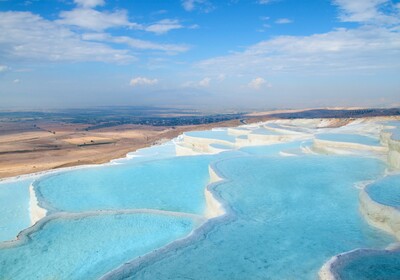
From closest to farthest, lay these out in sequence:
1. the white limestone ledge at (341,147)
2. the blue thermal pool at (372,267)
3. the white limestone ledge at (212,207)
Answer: the blue thermal pool at (372,267) → the white limestone ledge at (212,207) → the white limestone ledge at (341,147)

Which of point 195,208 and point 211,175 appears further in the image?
point 211,175

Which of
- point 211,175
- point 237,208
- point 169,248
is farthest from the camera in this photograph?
point 211,175

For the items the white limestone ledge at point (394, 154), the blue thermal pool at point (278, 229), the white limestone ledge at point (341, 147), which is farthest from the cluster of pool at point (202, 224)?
the white limestone ledge at point (341, 147)

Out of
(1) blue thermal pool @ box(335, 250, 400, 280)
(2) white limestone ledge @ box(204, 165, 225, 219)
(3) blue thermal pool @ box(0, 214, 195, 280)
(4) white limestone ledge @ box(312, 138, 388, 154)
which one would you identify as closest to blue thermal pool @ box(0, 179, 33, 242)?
(3) blue thermal pool @ box(0, 214, 195, 280)

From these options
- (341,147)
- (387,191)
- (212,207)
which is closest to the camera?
(387,191)

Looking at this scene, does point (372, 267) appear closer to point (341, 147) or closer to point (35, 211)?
point (35, 211)

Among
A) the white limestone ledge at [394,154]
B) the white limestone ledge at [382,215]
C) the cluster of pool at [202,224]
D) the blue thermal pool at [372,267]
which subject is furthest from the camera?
the white limestone ledge at [394,154]

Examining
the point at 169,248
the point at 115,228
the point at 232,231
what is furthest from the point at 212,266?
the point at 115,228

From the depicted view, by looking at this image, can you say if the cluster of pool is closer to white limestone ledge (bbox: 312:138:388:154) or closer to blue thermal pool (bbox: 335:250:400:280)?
blue thermal pool (bbox: 335:250:400:280)

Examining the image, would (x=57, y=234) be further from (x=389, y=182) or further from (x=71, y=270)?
(x=389, y=182)

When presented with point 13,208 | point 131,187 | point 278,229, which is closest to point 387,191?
point 278,229

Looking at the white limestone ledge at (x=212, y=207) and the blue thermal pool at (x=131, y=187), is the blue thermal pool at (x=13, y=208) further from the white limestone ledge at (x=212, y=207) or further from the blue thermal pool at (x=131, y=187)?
the white limestone ledge at (x=212, y=207)
